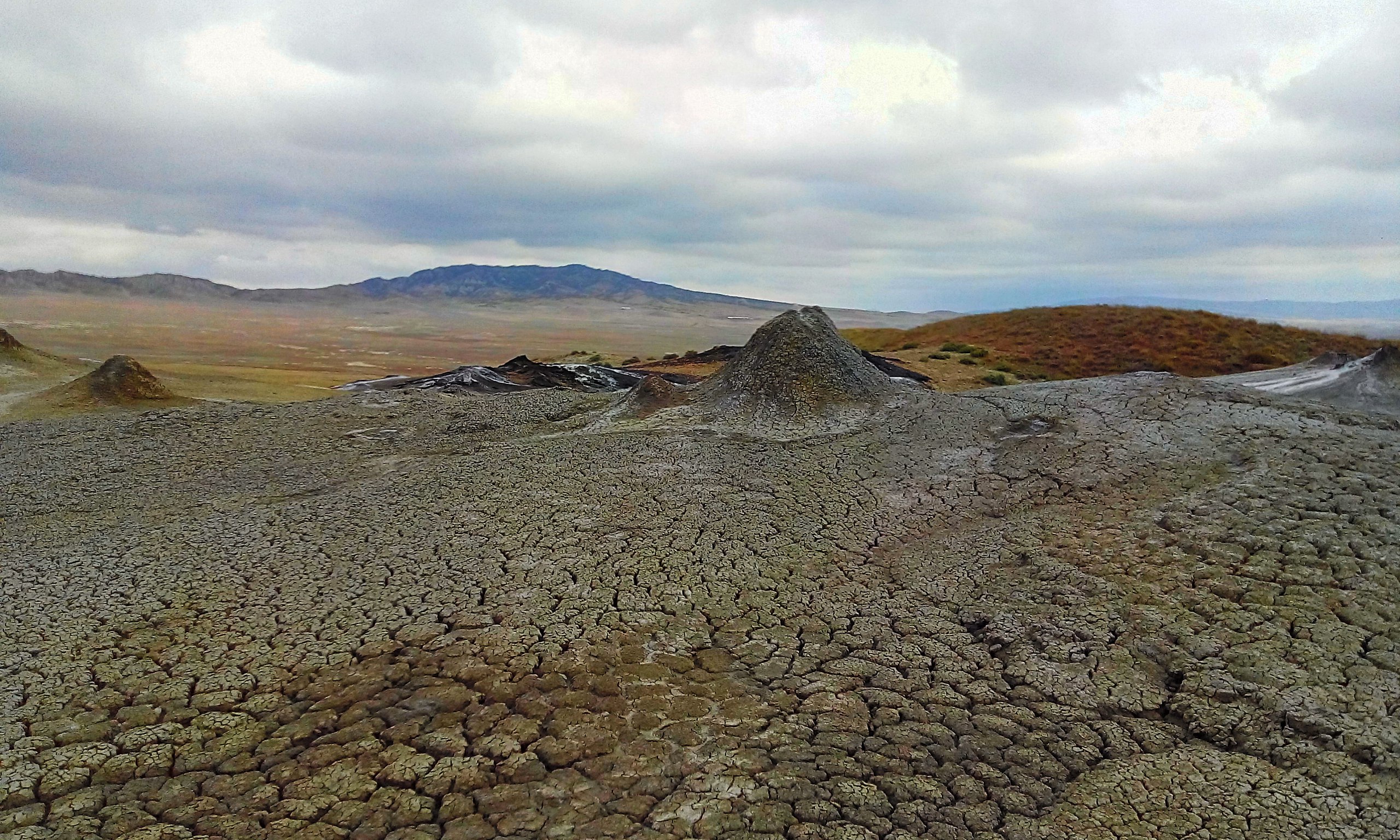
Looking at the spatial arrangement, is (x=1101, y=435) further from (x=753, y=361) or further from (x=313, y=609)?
(x=313, y=609)

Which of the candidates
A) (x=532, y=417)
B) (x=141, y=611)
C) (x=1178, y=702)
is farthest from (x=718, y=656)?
(x=532, y=417)

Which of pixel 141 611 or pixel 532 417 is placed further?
pixel 532 417

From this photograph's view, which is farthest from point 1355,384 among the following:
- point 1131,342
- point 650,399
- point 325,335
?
point 325,335

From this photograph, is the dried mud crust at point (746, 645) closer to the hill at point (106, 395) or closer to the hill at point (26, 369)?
the hill at point (106, 395)

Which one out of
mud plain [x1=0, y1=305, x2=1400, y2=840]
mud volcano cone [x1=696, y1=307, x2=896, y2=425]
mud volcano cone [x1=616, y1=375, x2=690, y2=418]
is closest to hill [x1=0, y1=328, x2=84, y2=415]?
mud plain [x1=0, y1=305, x2=1400, y2=840]

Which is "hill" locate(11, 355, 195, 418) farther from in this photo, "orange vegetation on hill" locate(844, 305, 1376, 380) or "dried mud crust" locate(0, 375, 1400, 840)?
"orange vegetation on hill" locate(844, 305, 1376, 380)

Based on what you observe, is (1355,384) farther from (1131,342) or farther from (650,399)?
(1131,342)
